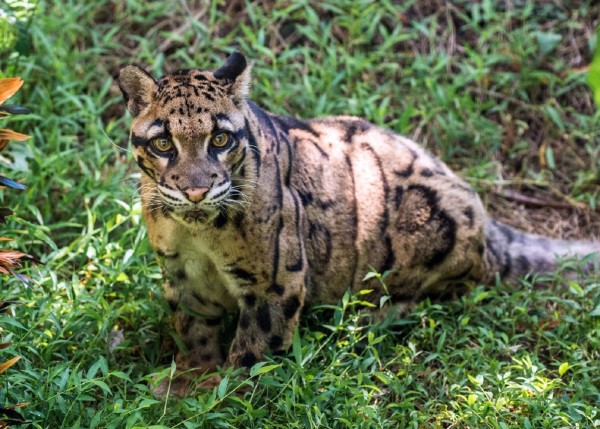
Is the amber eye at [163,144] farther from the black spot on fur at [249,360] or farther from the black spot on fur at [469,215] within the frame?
the black spot on fur at [469,215]

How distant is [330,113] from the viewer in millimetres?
8750

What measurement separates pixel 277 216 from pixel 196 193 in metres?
0.87

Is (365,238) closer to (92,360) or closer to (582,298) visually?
(582,298)

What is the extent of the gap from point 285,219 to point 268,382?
1.14m

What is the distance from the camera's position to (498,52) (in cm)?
946

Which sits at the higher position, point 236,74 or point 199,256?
point 236,74

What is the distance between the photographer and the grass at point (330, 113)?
5.73 m

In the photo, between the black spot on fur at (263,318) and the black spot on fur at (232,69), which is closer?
the black spot on fur at (232,69)

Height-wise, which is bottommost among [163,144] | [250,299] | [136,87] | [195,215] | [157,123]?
[250,299]

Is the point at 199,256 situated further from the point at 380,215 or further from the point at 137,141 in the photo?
the point at 380,215

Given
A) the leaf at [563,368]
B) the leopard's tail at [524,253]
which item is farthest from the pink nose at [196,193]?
the leopard's tail at [524,253]

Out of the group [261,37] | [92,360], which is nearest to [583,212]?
[261,37]

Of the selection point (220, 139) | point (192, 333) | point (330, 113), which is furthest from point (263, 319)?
point (330, 113)

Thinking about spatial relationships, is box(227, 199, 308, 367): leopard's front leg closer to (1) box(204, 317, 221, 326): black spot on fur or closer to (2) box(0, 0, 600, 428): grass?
(2) box(0, 0, 600, 428): grass
